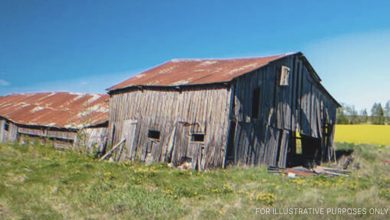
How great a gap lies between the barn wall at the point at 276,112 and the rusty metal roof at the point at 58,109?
9670 mm

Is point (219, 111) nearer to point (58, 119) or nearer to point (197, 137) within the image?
point (197, 137)

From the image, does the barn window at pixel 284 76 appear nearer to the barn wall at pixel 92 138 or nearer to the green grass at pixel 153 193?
the green grass at pixel 153 193

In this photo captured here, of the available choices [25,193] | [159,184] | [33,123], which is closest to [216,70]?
[159,184]

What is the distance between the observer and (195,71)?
22.5 meters

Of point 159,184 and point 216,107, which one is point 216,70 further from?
point 159,184

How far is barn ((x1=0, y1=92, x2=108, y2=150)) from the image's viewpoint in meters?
23.6

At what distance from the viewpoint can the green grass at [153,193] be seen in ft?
31.8

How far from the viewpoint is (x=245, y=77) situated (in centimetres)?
1897

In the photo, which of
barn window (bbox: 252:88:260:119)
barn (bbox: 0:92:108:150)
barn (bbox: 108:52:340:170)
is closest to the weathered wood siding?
barn (bbox: 0:92:108:150)

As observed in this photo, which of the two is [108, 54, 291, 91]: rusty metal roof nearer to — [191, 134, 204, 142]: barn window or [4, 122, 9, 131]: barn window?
[191, 134, 204, 142]: barn window

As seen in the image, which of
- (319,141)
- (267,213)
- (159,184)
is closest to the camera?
(267,213)

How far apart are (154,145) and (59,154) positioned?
5631 mm

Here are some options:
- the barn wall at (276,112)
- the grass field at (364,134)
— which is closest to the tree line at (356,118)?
the grass field at (364,134)

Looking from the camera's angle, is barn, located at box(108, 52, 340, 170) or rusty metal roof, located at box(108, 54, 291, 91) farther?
rusty metal roof, located at box(108, 54, 291, 91)
